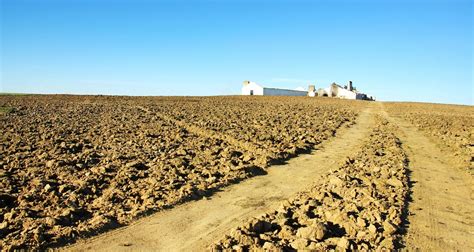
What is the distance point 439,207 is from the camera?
A: 304 inches

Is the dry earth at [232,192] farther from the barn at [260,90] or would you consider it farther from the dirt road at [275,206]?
the barn at [260,90]

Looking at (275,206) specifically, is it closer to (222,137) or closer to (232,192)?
(232,192)

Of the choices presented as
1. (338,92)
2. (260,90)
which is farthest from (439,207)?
(338,92)

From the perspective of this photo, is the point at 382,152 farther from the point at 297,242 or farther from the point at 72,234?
the point at 72,234

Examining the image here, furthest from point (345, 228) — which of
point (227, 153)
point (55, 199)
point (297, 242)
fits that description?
point (227, 153)

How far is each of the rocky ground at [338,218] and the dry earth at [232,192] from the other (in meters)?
0.02

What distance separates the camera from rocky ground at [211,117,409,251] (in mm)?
5922

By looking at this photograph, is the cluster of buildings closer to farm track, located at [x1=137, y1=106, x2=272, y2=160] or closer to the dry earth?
farm track, located at [x1=137, y1=106, x2=272, y2=160]

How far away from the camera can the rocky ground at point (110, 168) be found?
7.11 meters

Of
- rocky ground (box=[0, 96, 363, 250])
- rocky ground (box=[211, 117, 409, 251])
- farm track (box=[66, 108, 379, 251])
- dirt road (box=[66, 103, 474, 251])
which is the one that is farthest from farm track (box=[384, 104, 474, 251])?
rocky ground (box=[0, 96, 363, 250])

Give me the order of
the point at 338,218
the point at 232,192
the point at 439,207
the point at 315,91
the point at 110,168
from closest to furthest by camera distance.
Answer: the point at 338,218, the point at 439,207, the point at 232,192, the point at 110,168, the point at 315,91

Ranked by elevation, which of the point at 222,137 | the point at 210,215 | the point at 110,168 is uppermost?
the point at 222,137

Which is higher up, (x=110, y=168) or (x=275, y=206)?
(x=110, y=168)

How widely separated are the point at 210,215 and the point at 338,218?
2101mm
